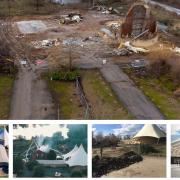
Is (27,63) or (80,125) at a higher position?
(80,125)

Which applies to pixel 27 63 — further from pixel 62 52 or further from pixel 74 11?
pixel 74 11

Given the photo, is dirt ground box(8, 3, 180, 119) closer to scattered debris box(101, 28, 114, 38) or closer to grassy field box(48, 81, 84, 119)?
grassy field box(48, 81, 84, 119)

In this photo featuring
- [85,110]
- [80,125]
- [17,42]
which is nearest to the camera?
[80,125]

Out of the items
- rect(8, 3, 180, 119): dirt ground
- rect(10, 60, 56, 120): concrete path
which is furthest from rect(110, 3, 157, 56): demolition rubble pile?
rect(10, 60, 56, 120): concrete path

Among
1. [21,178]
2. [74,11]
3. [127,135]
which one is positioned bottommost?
[74,11]

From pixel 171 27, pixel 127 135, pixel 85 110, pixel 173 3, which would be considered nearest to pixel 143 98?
pixel 85 110

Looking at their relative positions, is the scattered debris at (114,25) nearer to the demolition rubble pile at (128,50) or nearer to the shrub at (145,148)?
the demolition rubble pile at (128,50)

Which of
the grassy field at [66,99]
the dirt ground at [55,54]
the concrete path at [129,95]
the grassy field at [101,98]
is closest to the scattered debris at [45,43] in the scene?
the dirt ground at [55,54]
